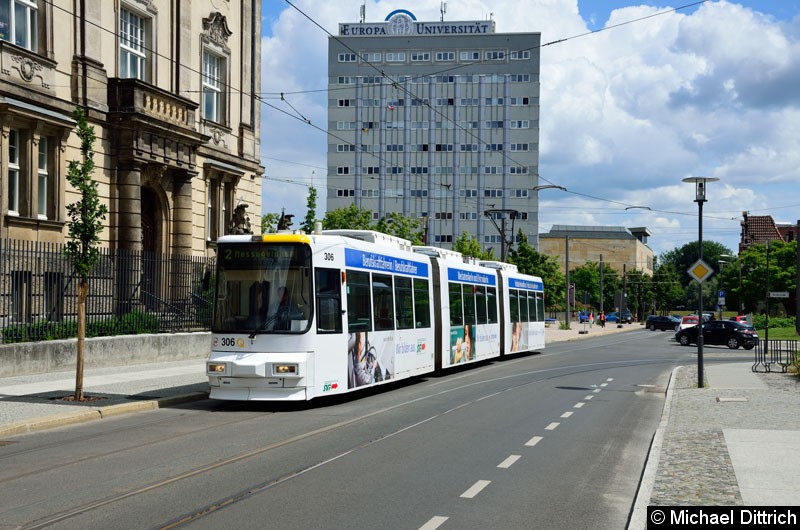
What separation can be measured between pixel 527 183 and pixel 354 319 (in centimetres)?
10119

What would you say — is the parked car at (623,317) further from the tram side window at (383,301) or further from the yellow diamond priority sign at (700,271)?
the tram side window at (383,301)

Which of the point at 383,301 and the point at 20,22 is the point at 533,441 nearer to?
the point at 383,301

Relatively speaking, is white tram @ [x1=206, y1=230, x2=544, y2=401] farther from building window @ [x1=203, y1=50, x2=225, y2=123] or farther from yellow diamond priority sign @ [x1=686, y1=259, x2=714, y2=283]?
building window @ [x1=203, y1=50, x2=225, y2=123]

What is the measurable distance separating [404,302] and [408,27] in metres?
103

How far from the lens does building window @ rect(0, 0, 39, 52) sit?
23031 mm

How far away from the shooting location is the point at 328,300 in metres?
16.4

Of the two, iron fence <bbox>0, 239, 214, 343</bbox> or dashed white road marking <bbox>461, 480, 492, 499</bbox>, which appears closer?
dashed white road marking <bbox>461, 480, 492, 499</bbox>

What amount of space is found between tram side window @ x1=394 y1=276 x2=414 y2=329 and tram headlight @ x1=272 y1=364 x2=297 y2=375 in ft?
15.5

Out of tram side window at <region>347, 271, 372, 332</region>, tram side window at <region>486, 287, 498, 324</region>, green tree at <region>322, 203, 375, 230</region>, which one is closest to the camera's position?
tram side window at <region>347, 271, 372, 332</region>

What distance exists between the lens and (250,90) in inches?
1401

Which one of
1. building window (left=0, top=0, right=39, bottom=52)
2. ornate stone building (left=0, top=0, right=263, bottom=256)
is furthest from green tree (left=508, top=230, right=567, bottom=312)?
building window (left=0, top=0, right=39, bottom=52)

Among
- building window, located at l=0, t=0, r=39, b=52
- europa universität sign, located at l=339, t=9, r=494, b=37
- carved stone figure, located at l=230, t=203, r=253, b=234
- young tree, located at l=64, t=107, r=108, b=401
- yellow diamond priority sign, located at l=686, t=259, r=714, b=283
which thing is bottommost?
yellow diamond priority sign, located at l=686, t=259, r=714, b=283

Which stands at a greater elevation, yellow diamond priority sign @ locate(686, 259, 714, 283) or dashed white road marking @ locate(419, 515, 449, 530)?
yellow diamond priority sign @ locate(686, 259, 714, 283)

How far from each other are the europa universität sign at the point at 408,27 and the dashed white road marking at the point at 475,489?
11155cm
